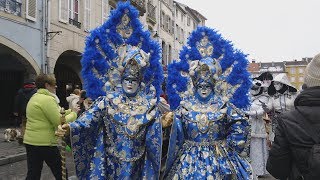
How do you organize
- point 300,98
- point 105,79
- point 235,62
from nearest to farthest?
1. point 300,98
2. point 105,79
3. point 235,62

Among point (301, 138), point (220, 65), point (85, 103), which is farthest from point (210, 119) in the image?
point (85, 103)

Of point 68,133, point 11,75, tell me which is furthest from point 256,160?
point 11,75

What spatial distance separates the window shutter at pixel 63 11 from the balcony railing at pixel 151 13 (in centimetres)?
1079

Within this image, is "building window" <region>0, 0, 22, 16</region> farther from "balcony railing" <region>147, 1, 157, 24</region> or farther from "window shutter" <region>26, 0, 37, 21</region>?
"balcony railing" <region>147, 1, 157, 24</region>

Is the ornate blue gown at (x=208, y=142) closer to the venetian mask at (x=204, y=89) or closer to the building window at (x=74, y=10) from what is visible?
the venetian mask at (x=204, y=89)

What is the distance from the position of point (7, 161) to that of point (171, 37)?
25247 millimetres

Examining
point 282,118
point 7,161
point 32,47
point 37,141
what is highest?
point 32,47

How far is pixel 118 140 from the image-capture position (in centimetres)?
374

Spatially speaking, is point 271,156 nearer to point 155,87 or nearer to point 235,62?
point 155,87

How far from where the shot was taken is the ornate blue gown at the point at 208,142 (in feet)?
12.4

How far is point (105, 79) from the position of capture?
4.07m

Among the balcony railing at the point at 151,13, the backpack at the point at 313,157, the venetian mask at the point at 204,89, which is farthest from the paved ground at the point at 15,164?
the balcony railing at the point at 151,13

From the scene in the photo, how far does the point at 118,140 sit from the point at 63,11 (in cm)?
1266

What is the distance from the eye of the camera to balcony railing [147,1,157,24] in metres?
26.2
